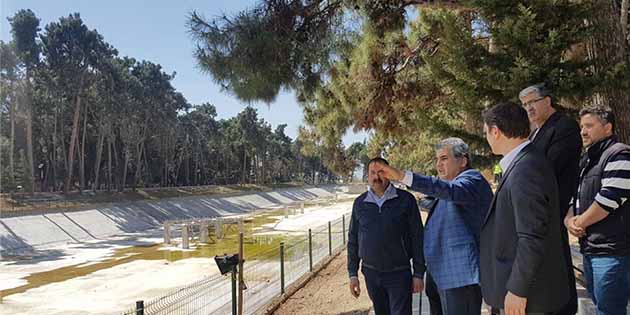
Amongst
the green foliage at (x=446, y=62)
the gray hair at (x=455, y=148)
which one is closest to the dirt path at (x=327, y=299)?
the green foliage at (x=446, y=62)

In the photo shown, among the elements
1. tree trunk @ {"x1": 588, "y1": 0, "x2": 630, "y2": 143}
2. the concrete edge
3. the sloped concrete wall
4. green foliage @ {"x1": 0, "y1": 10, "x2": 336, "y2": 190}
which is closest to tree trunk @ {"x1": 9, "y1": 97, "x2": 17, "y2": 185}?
green foliage @ {"x1": 0, "y1": 10, "x2": 336, "y2": 190}

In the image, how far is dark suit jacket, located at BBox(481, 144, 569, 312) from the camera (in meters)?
1.73

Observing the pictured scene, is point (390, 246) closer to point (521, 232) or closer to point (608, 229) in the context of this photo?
point (608, 229)

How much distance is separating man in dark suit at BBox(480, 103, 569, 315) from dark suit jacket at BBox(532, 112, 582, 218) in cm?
34

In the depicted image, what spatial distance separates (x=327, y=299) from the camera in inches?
265

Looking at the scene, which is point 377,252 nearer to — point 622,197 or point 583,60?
point 622,197

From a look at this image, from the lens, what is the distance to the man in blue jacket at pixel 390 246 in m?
3.02

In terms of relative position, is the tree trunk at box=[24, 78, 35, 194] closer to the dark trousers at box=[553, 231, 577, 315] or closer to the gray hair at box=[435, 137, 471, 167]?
the gray hair at box=[435, 137, 471, 167]

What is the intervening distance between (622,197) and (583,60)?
3.09 m

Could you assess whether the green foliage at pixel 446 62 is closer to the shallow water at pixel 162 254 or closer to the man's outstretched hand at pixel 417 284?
the man's outstretched hand at pixel 417 284

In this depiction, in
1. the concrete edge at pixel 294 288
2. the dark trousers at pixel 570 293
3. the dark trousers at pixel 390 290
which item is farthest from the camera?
the concrete edge at pixel 294 288

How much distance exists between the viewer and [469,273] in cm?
247

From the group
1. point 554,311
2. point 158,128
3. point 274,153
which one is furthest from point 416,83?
point 274,153

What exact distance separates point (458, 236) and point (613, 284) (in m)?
0.82
